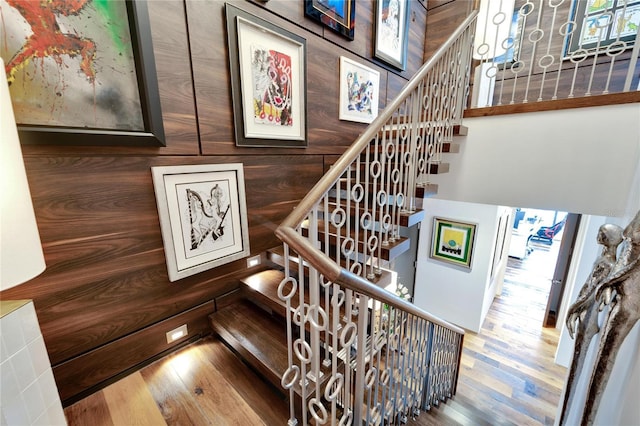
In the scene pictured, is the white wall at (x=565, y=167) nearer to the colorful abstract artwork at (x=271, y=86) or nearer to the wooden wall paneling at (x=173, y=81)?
the colorful abstract artwork at (x=271, y=86)

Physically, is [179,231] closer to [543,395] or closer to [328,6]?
[328,6]

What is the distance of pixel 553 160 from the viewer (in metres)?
1.76

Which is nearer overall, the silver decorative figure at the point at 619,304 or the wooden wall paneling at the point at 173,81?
the silver decorative figure at the point at 619,304

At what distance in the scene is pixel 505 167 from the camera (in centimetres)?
194

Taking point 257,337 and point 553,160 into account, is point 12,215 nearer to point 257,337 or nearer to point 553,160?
point 257,337

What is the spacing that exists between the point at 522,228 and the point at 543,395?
624 cm

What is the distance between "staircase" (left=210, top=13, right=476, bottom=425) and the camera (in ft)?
3.22

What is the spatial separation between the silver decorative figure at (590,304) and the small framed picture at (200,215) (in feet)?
6.70

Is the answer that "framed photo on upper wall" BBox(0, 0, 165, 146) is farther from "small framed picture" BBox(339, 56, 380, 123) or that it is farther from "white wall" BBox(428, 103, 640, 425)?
"white wall" BBox(428, 103, 640, 425)

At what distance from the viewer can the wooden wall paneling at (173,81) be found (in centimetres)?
134

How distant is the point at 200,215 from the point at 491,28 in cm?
288

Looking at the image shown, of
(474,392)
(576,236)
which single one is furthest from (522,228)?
(474,392)

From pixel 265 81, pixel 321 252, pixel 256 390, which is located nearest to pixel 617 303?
pixel 321 252

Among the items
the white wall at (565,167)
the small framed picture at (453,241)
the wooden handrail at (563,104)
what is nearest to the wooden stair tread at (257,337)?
the white wall at (565,167)
